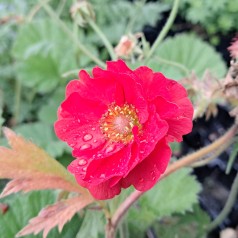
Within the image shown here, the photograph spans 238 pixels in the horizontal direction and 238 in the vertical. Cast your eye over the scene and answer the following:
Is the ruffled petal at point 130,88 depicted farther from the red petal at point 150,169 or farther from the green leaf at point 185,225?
the green leaf at point 185,225

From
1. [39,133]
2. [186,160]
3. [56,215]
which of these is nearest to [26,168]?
[56,215]

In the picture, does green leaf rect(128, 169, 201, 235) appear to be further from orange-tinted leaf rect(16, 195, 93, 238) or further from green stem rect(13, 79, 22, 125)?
green stem rect(13, 79, 22, 125)

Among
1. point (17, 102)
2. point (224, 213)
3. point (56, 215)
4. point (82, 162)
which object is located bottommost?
point (17, 102)

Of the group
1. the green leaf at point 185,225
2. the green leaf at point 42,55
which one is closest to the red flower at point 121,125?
the green leaf at point 185,225

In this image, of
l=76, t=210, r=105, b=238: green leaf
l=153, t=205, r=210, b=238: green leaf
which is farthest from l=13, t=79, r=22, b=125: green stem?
l=76, t=210, r=105, b=238: green leaf

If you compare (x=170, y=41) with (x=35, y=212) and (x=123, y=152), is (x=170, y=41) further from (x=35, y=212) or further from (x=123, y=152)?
(x=123, y=152)

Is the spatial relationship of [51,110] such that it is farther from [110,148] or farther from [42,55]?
[110,148]

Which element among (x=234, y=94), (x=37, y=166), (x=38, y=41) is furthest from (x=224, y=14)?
(x=37, y=166)
